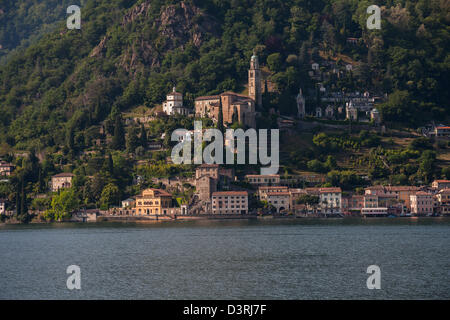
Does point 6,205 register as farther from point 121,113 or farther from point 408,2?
point 408,2

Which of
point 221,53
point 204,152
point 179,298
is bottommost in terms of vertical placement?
point 179,298

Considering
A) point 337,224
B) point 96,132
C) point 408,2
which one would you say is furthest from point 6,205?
point 408,2

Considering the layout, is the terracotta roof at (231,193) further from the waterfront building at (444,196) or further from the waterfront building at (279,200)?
the waterfront building at (444,196)

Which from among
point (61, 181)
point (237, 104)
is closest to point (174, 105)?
point (237, 104)

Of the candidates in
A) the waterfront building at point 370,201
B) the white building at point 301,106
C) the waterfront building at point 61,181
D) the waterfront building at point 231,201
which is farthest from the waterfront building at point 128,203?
the white building at point 301,106

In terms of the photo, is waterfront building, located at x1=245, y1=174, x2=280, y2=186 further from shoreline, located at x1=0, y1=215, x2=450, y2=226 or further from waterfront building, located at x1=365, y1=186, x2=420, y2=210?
waterfront building, located at x1=365, y1=186, x2=420, y2=210

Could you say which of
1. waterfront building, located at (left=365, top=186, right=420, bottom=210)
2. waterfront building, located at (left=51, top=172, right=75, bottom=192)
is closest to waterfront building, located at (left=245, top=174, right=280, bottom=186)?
waterfront building, located at (left=365, top=186, right=420, bottom=210)
